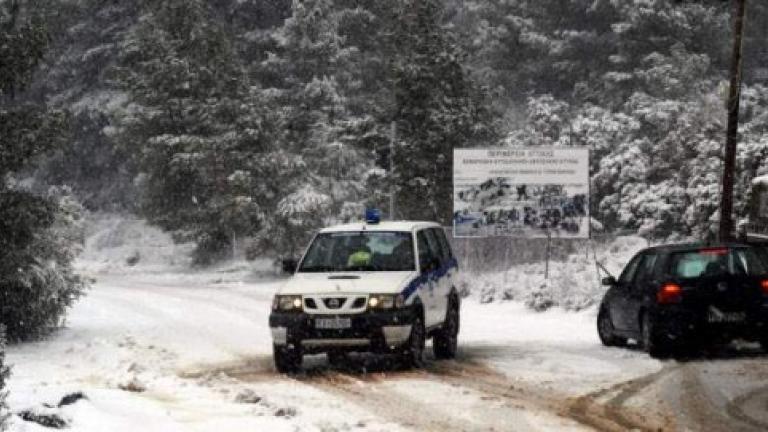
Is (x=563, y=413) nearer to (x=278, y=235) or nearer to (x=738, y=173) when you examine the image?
(x=738, y=173)

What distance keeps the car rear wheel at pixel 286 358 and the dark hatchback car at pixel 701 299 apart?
4525mm

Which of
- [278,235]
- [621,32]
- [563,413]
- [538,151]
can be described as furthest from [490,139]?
[563,413]

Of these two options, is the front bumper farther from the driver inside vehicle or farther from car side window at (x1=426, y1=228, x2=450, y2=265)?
car side window at (x1=426, y1=228, x2=450, y2=265)

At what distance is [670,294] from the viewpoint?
15164 mm

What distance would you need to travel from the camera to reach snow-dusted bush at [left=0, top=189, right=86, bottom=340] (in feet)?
58.3

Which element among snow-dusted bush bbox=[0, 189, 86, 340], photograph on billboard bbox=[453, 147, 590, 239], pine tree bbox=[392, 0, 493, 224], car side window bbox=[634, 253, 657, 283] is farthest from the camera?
pine tree bbox=[392, 0, 493, 224]

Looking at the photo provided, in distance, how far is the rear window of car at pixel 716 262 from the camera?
15.5m

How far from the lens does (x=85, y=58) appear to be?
6119 centimetres

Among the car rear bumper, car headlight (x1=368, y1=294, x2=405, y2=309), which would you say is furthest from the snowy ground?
car headlight (x1=368, y1=294, x2=405, y2=309)

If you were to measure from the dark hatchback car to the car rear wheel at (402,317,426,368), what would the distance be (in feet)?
10.0

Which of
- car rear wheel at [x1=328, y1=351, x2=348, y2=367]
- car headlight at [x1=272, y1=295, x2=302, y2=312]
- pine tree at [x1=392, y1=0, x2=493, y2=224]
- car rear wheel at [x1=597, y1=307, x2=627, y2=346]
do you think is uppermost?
pine tree at [x1=392, y1=0, x2=493, y2=224]

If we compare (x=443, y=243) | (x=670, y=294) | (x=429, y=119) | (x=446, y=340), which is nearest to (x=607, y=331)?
(x=670, y=294)

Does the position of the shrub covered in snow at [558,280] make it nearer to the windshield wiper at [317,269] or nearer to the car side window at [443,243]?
the car side window at [443,243]

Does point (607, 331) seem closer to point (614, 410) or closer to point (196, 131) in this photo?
point (614, 410)
